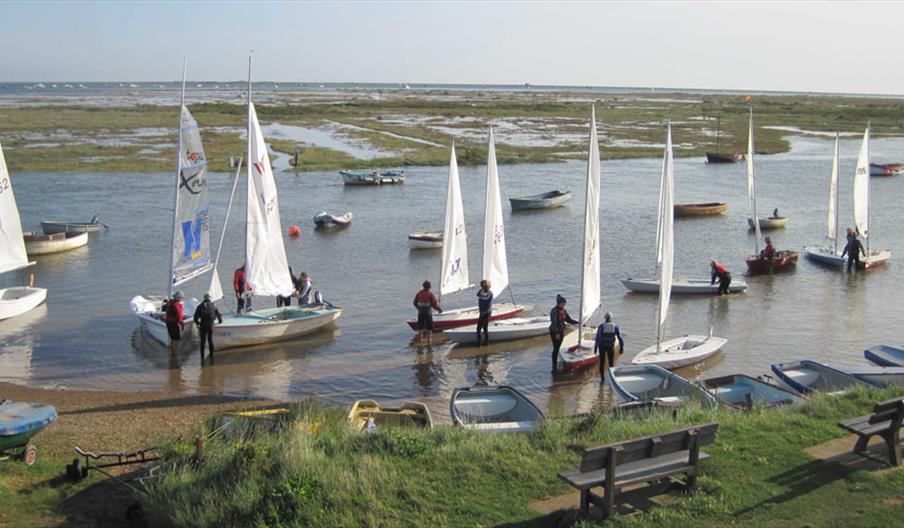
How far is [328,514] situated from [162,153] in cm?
6090

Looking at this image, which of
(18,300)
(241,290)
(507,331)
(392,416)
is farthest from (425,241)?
(392,416)

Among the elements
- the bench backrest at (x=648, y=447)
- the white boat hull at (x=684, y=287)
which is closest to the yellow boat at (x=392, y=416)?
the bench backrest at (x=648, y=447)

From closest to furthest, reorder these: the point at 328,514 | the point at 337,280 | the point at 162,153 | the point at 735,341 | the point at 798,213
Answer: the point at 328,514 < the point at 735,341 < the point at 337,280 < the point at 798,213 < the point at 162,153

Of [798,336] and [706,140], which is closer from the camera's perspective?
[798,336]

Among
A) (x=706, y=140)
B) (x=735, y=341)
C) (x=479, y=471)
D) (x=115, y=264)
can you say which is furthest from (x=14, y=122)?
(x=479, y=471)

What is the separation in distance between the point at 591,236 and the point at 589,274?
1111 millimetres

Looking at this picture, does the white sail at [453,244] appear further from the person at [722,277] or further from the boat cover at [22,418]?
the boat cover at [22,418]

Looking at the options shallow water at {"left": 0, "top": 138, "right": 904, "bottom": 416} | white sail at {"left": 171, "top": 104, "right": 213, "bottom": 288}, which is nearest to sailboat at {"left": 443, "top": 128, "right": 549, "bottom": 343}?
shallow water at {"left": 0, "top": 138, "right": 904, "bottom": 416}

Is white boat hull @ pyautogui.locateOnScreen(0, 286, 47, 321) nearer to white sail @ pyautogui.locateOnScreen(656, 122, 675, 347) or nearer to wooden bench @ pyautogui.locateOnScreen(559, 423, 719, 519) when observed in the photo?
white sail @ pyautogui.locateOnScreen(656, 122, 675, 347)

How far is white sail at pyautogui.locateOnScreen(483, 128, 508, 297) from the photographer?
23.9m

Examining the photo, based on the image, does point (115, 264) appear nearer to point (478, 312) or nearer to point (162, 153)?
point (478, 312)

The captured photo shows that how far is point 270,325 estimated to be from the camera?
22500mm

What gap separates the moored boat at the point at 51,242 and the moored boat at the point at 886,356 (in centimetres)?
3011

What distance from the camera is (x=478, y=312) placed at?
2402 cm
